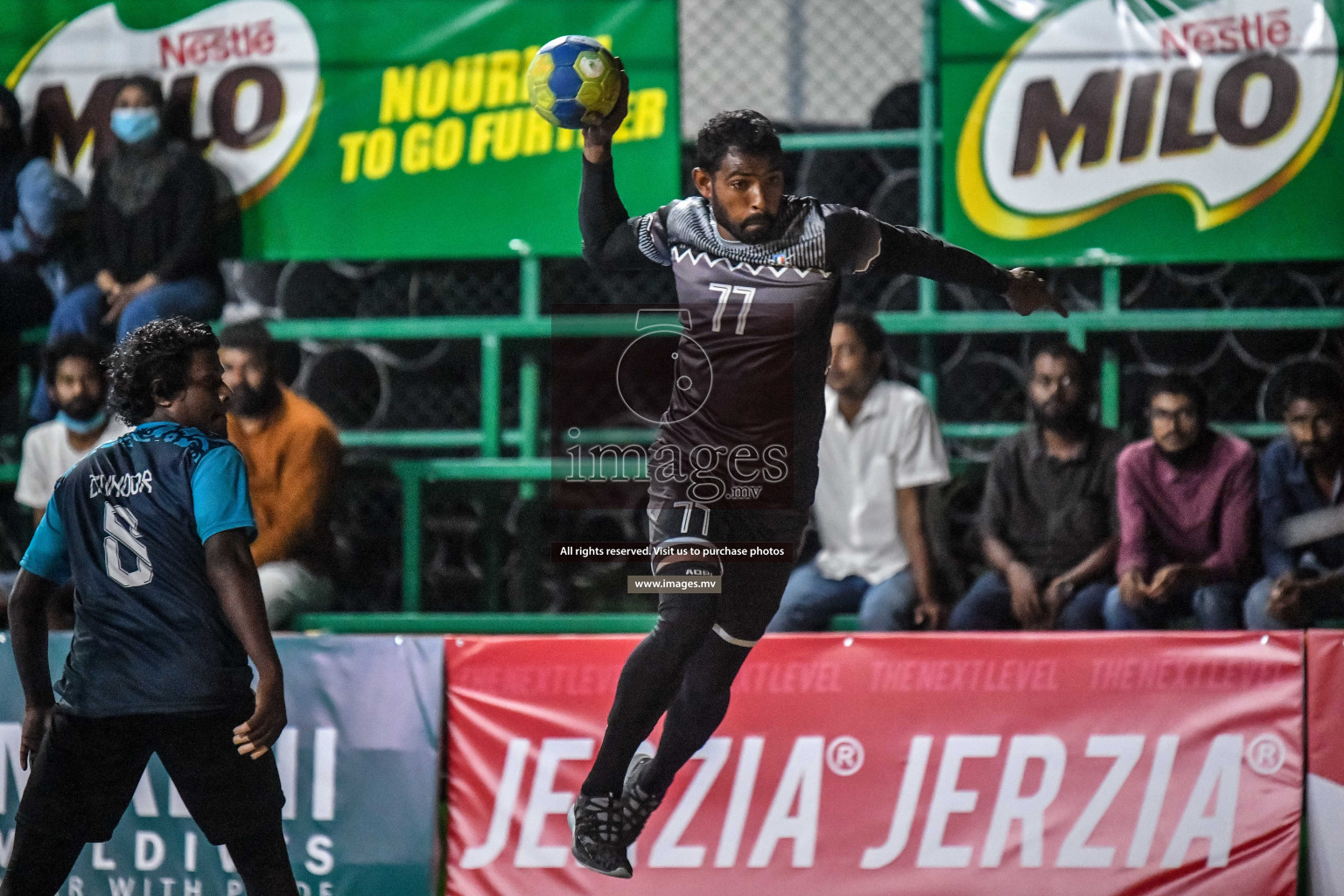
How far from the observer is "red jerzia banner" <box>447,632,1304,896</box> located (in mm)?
4465

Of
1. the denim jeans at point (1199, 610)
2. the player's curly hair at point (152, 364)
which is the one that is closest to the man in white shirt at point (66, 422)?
the player's curly hair at point (152, 364)

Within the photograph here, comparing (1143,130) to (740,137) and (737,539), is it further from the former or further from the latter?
(737,539)

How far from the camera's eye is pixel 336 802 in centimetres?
464

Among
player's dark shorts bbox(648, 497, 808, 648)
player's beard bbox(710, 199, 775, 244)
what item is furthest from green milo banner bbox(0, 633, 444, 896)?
player's beard bbox(710, 199, 775, 244)

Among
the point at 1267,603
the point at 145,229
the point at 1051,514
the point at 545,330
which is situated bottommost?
the point at 1267,603

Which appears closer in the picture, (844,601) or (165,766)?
(165,766)

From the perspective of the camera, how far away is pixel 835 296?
13.4ft

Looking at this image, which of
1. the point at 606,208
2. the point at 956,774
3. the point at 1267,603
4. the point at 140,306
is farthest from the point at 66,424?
the point at 1267,603

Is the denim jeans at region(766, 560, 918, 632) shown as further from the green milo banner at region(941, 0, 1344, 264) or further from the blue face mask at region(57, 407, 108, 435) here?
the blue face mask at region(57, 407, 108, 435)

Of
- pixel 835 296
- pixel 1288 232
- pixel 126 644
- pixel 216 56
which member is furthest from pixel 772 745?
pixel 216 56

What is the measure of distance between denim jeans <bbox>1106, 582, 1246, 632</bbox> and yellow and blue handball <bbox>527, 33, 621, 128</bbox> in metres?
2.25

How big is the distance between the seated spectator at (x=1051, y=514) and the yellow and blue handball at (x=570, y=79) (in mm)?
1792

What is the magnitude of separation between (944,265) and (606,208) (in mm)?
958

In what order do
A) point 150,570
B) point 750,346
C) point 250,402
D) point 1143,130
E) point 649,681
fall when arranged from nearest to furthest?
point 150,570, point 750,346, point 649,681, point 1143,130, point 250,402
